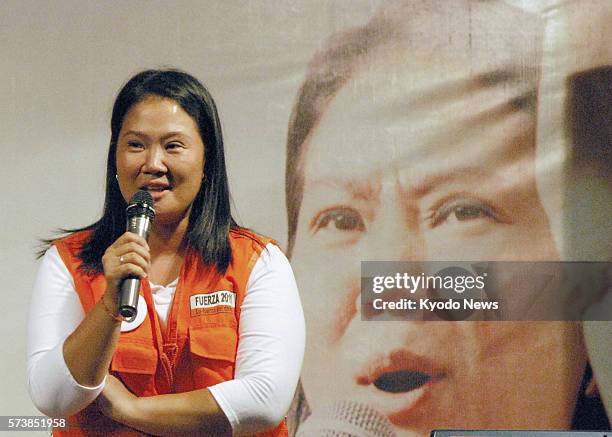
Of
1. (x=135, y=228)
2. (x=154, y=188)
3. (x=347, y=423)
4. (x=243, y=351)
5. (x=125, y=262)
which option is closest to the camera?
(x=125, y=262)

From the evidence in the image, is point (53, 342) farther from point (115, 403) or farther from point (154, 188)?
point (154, 188)

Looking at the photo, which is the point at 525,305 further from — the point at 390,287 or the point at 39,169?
the point at 39,169

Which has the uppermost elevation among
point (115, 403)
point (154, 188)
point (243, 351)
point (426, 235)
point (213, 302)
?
point (426, 235)

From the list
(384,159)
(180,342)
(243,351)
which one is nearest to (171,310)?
(180,342)

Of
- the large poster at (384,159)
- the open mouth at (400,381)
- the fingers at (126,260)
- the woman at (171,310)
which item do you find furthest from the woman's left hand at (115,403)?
the open mouth at (400,381)

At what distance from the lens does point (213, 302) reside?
73.2 inches

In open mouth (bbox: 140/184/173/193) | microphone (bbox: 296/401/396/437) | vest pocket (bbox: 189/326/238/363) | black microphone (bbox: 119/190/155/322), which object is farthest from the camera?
microphone (bbox: 296/401/396/437)

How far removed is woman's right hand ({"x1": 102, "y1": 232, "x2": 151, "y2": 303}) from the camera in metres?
1.59

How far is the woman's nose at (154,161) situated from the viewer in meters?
1.94

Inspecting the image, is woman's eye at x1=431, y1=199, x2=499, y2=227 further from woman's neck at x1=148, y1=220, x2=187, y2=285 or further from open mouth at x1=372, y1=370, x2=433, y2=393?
woman's neck at x1=148, y1=220, x2=187, y2=285

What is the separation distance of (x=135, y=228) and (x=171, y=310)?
0.24 meters

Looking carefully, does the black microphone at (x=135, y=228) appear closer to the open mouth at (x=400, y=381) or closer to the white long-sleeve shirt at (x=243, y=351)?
the white long-sleeve shirt at (x=243, y=351)

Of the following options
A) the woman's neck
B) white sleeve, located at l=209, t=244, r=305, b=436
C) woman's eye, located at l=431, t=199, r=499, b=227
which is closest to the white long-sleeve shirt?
white sleeve, located at l=209, t=244, r=305, b=436

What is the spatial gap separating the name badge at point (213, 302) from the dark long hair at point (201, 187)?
97 millimetres
